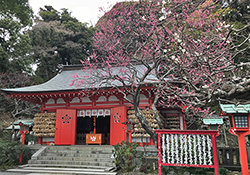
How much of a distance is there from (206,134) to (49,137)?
9.26 metres

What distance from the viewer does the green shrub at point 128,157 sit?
7.25m

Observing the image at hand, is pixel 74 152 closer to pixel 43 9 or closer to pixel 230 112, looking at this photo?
pixel 230 112

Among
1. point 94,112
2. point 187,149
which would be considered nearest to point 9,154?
point 94,112

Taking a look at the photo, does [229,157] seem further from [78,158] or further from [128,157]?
[78,158]

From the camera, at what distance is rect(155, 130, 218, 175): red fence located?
5.11 metres

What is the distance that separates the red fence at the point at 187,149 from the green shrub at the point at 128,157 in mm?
2057

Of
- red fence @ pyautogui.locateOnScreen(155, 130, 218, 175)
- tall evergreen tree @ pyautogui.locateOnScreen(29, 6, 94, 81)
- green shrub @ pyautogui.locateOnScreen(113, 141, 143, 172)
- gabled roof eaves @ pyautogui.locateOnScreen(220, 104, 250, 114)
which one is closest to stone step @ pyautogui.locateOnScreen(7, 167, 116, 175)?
green shrub @ pyautogui.locateOnScreen(113, 141, 143, 172)

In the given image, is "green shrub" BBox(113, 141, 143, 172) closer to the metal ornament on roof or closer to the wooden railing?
the wooden railing

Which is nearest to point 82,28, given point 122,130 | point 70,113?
point 70,113

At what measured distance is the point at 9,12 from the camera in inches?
729

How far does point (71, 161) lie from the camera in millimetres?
8570

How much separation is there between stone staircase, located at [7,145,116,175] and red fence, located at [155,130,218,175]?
262cm

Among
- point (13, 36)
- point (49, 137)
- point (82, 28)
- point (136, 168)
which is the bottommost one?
point (136, 168)

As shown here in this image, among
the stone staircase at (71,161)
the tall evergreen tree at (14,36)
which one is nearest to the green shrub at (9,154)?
the stone staircase at (71,161)
